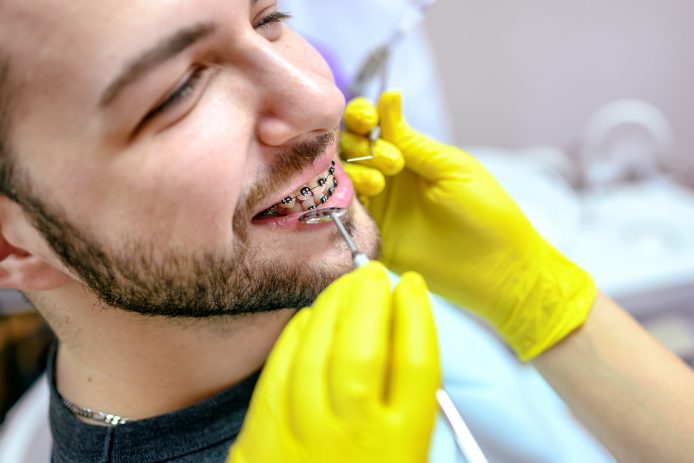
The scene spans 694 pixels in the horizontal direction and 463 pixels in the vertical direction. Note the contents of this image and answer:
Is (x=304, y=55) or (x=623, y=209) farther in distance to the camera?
(x=623, y=209)

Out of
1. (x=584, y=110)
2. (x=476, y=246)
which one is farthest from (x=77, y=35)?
(x=584, y=110)

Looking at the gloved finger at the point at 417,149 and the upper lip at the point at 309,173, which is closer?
the upper lip at the point at 309,173

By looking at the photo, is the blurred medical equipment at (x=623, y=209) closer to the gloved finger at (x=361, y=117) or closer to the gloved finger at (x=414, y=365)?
the gloved finger at (x=361, y=117)

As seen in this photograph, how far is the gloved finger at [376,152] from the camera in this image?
1012 mm

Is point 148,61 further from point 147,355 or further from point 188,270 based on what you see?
point 147,355

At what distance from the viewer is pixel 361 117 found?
3.34ft

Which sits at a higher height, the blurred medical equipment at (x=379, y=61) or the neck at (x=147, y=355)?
the blurred medical equipment at (x=379, y=61)

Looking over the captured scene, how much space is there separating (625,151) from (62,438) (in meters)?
1.99

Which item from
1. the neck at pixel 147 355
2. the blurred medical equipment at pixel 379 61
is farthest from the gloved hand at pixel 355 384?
the blurred medical equipment at pixel 379 61

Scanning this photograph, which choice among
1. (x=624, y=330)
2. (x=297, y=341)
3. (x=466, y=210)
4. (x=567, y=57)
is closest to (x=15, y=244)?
(x=297, y=341)

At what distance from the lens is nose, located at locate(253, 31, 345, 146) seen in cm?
78

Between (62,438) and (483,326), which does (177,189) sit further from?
(483,326)

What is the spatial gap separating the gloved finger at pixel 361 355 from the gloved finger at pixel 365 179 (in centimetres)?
36

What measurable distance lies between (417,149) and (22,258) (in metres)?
0.65
